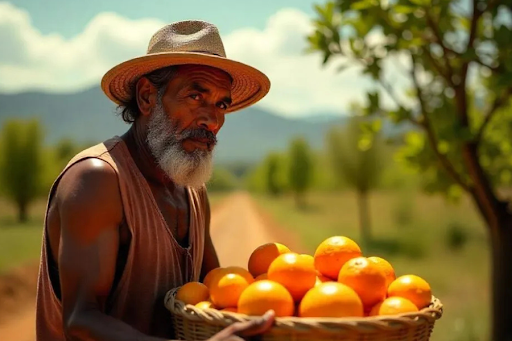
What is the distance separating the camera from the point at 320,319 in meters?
1.94

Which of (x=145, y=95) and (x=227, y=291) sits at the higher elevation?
(x=145, y=95)

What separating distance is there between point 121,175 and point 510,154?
8207 mm

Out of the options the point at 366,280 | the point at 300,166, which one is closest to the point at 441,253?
the point at 366,280

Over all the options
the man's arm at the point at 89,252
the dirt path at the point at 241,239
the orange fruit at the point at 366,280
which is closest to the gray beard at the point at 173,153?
the man's arm at the point at 89,252

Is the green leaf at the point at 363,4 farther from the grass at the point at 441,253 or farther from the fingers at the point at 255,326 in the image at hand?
the grass at the point at 441,253

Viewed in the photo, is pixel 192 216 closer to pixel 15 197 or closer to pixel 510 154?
pixel 510 154

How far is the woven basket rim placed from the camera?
1.92 meters

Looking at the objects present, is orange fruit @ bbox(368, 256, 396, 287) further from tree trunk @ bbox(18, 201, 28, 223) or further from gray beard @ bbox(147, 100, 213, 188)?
tree trunk @ bbox(18, 201, 28, 223)

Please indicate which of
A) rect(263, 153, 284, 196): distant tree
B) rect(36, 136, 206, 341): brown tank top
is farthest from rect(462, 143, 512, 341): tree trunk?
rect(263, 153, 284, 196): distant tree

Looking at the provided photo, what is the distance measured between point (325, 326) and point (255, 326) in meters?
0.24

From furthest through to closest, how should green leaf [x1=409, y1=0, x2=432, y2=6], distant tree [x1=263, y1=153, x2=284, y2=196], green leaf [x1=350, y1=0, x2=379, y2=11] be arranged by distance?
distant tree [x1=263, y1=153, x2=284, y2=196], green leaf [x1=350, y1=0, x2=379, y2=11], green leaf [x1=409, y1=0, x2=432, y2=6]

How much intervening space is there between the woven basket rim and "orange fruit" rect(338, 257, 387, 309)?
18cm

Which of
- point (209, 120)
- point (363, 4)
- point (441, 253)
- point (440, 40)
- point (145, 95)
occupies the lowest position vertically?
point (441, 253)

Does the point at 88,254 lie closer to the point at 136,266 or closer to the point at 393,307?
the point at 136,266
